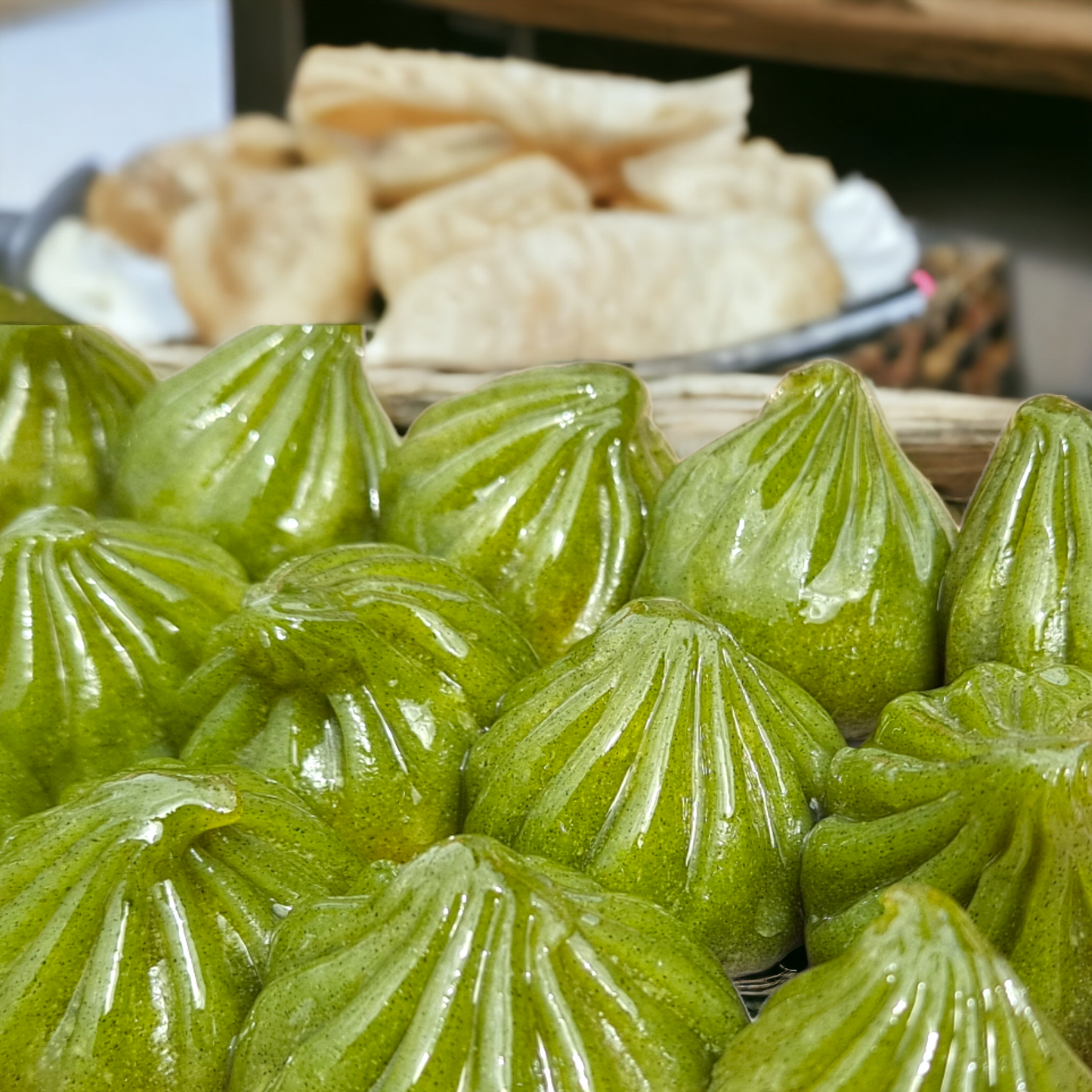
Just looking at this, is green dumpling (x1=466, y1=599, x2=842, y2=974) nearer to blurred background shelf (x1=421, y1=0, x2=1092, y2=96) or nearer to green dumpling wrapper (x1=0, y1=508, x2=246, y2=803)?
green dumpling wrapper (x1=0, y1=508, x2=246, y2=803)

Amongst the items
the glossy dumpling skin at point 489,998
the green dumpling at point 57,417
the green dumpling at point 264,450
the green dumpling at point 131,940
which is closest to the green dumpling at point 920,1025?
Answer: the glossy dumpling skin at point 489,998

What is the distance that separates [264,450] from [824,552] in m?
0.36

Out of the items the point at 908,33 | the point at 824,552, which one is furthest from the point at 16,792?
the point at 908,33

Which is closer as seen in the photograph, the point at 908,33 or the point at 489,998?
the point at 489,998

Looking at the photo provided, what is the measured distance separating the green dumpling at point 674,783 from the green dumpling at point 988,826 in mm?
25

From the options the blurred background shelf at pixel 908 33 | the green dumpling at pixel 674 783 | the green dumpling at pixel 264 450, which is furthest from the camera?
the blurred background shelf at pixel 908 33

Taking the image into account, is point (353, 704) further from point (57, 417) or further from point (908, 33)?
point (908, 33)

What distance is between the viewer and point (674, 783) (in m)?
0.56

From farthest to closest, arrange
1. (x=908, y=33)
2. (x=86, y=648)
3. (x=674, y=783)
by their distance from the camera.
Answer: (x=908, y=33) → (x=86, y=648) → (x=674, y=783)

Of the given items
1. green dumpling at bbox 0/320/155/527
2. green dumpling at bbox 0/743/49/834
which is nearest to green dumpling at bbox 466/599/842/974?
green dumpling at bbox 0/743/49/834

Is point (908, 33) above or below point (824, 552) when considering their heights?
above

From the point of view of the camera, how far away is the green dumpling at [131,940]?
495 mm

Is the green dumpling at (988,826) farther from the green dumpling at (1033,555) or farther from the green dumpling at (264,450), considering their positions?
the green dumpling at (264,450)

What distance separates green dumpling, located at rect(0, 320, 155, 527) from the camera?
0.84 m
